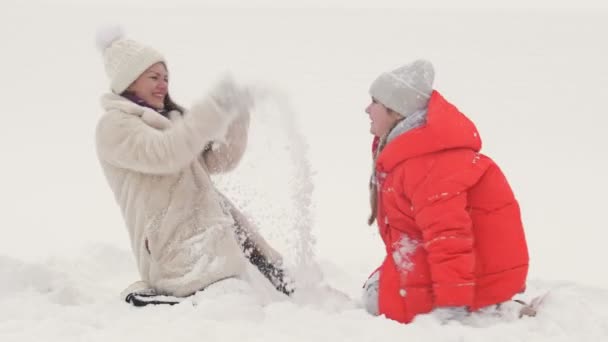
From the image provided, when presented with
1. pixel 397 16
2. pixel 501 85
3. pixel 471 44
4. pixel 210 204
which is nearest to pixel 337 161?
pixel 501 85

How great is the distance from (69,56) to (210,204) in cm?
1225

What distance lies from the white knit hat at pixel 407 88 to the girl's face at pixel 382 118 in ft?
0.13

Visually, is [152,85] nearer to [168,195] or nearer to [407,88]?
[168,195]

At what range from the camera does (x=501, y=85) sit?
12.7m

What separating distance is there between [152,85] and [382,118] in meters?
1.06

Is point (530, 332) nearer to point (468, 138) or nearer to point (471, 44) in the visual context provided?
point (468, 138)

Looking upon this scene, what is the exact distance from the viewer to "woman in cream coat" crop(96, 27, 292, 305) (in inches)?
126

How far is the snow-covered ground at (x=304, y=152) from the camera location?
302 centimetres

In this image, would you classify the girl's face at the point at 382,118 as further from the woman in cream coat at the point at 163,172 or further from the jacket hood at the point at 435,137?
the woman in cream coat at the point at 163,172

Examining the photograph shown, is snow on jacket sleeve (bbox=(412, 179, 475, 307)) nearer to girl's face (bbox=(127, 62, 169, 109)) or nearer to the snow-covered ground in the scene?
the snow-covered ground

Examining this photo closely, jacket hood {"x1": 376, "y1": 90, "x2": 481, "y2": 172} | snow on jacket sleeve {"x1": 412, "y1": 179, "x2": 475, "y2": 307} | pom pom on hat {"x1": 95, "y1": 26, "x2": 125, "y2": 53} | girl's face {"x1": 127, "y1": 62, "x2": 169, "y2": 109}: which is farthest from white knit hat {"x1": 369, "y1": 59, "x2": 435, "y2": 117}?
pom pom on hat {"x1": 95, "y1": 26, "x2": 125, "y2": 53}

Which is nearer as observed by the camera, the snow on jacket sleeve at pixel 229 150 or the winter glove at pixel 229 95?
the winter glove at pixel 229 95

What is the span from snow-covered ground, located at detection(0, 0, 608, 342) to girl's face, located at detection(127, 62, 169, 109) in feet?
0.84

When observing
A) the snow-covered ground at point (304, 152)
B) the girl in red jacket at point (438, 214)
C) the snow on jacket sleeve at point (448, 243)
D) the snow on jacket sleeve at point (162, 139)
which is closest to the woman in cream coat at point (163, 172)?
the snow on jacket sleeve at point (162, 139)
